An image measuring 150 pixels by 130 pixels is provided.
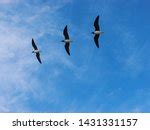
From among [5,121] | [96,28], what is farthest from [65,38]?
[5,121]

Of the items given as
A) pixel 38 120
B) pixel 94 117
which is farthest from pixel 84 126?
pixel 38 120

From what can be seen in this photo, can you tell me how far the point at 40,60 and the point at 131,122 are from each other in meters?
31.5

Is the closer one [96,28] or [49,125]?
[49,125]

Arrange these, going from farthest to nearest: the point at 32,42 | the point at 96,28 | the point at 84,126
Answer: the point at 32,42
the point at 96,28
the point at 84,126

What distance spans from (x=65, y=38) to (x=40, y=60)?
22.6 ft

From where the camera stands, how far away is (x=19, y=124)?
4744 centimetres

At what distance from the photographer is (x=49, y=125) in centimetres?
4634

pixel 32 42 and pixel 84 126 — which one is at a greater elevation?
pixel 32 42

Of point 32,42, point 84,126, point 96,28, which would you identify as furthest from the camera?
point 32,42

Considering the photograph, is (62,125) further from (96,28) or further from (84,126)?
(96,28)

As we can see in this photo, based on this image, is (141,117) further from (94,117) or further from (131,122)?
(94,117)

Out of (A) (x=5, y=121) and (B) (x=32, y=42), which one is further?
(B) (x=32, y=42)

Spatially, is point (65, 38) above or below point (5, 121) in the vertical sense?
above

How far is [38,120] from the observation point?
1857 inches
